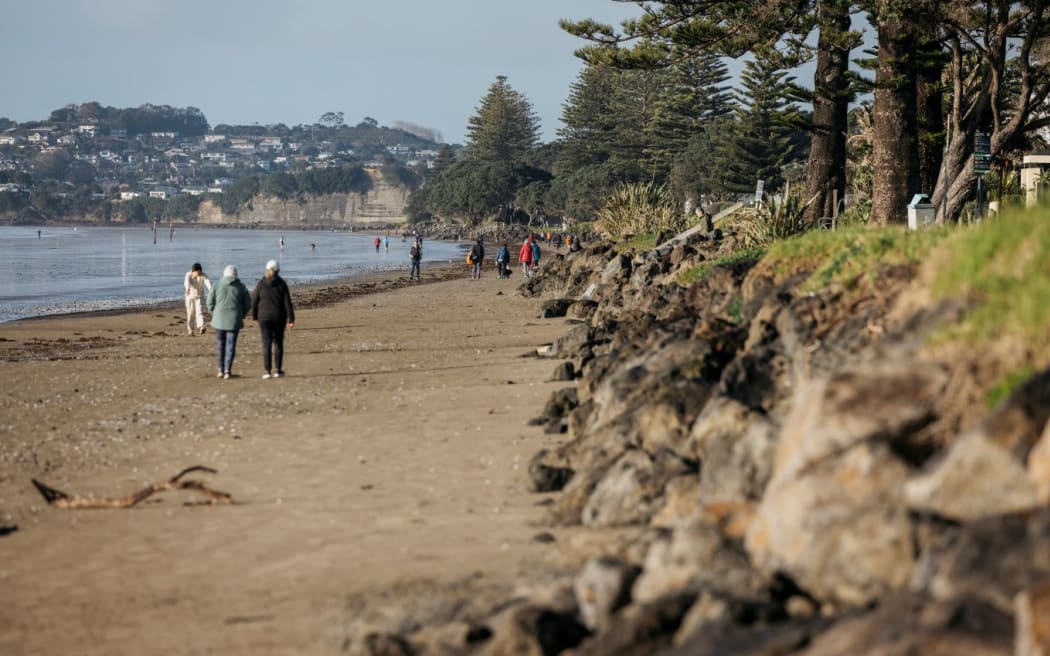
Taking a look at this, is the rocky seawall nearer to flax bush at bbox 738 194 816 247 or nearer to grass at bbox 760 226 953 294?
grass at bbox 760 226 953 294

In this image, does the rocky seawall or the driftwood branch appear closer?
the rocky seawall

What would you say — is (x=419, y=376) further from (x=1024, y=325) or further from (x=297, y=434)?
(x=1024, y=325)

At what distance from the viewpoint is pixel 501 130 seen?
490ft

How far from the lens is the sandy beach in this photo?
6887 mm

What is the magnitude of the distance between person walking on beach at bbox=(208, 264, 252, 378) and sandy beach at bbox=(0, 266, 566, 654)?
1.30ft

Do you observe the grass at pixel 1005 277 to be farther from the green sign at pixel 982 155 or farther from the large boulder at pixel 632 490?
the green sign at pixel 982 155

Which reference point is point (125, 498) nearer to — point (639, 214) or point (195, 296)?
point (195, 296)

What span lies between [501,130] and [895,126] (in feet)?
428

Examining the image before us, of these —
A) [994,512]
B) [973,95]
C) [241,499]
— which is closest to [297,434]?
[241,499]

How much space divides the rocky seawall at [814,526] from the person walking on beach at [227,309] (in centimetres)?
870

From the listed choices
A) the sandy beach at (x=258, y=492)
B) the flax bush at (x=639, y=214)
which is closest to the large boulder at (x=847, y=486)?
the sandy beach at (x=258, y=492)

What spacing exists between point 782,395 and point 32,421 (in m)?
8.75

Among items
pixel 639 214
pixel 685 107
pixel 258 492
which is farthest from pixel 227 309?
pixel 685 107

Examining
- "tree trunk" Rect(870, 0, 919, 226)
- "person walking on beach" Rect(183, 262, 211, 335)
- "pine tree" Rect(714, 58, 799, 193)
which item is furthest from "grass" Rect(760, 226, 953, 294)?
"pine tree" Rect(714, 58, 799, 193)
